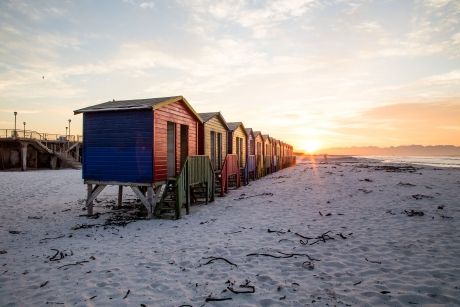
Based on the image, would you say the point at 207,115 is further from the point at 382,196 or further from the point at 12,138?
the point at 12,138

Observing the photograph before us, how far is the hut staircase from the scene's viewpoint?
10.8m

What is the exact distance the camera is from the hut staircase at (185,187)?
10836 mm

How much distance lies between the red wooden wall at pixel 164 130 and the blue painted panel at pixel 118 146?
10.6 inches

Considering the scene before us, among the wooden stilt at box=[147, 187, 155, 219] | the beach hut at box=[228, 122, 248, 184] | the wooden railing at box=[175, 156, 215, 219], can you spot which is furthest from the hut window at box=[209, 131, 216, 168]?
the wooden stilt at box=[147, 187, 155, 219]

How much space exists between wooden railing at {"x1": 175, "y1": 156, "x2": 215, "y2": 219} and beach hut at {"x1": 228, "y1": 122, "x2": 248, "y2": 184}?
275 inches

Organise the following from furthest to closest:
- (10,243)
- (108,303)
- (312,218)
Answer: (312,218) < (10,243) < (108,303)

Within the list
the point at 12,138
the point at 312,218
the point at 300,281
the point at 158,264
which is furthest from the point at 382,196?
the point at 12,138

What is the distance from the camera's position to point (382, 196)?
14.2 metres

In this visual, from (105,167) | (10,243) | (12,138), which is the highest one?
(12,138)

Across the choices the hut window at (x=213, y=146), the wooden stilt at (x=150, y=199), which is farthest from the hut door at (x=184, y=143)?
the hut window at (x=213, y=146)

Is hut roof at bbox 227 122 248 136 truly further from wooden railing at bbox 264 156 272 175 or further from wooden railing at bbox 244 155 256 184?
wooden railing at bbox 264 156 272 175

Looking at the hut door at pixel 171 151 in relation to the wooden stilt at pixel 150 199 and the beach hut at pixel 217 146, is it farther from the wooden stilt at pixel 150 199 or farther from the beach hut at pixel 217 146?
the wooden stilt at pixel 150 199

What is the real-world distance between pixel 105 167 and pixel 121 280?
693 centimetres

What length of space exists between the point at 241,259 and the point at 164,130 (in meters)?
6.85
